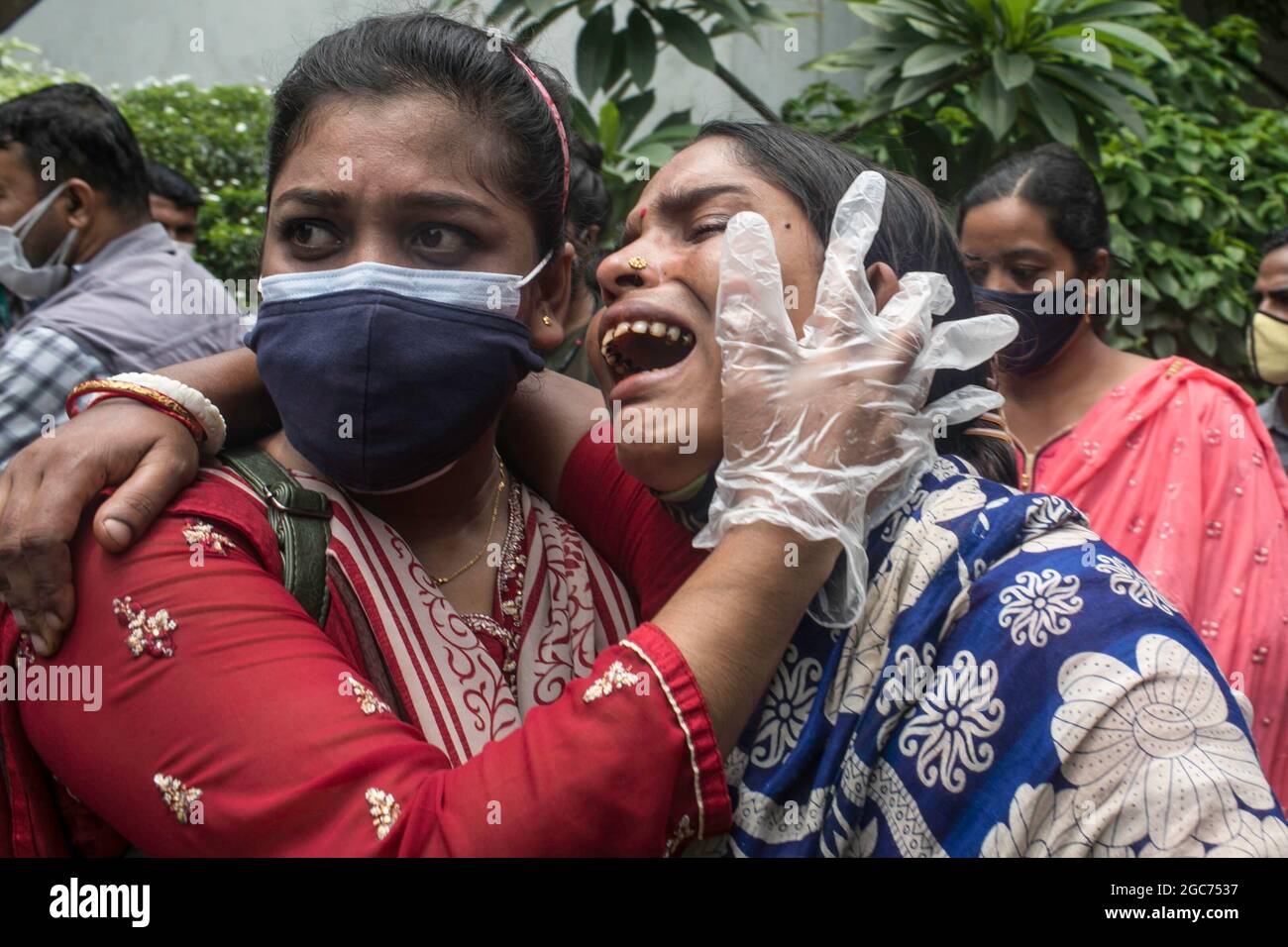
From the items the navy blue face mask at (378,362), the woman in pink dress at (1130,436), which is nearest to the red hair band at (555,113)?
the navy blue face mask at (378,362)

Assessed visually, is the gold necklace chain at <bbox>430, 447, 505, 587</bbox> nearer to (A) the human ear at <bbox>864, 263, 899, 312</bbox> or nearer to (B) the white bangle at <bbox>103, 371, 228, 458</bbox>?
(B) the white bangle at <bbox>103, 371, 228, 458</bbox>

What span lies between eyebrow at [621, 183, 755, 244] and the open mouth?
0.19 metres

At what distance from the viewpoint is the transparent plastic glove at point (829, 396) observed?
145cm

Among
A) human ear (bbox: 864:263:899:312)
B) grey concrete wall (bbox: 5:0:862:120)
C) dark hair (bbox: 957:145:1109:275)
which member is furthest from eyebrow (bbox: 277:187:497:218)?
grey concrete wall (bbox: 5:0:862:120)

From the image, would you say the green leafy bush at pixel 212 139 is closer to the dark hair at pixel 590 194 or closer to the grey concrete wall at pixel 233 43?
the grey concrete wall at pixel 233 43

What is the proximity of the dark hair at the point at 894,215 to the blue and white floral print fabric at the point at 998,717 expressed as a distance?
0.22 m

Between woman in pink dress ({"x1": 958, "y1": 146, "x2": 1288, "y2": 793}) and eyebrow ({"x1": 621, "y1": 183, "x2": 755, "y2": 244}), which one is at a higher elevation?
eyebrow ({"x1": 621, "y1": 183, "x2": 755, "y2": 244})

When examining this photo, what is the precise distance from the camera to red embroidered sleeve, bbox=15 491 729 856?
4.12 feet

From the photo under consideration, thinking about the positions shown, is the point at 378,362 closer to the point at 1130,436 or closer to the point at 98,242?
the point at 98,242
